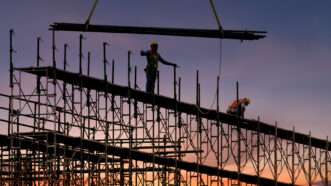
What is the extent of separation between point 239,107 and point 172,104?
3.78 m

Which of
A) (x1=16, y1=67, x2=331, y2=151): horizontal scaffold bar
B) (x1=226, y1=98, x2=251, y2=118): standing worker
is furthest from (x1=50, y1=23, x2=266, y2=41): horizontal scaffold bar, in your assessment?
(x1=226, y1=98, x2=251, y2=118): standing worker

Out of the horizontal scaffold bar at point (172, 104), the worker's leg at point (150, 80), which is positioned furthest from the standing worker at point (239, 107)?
the worker's leg at point (150, 80)

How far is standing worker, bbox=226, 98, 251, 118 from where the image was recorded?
3919 cm

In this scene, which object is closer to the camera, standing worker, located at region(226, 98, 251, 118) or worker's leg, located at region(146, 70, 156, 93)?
worker's leg, located at region(146, 70, 156, 93)

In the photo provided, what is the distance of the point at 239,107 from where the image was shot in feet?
129

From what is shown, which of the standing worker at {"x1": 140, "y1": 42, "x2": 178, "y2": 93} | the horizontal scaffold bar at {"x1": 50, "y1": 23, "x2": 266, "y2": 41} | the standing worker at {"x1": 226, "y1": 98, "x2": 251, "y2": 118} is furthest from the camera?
the standing worker at {"x1": 226, "y1": 98, "x2": 251, "y2": 118}

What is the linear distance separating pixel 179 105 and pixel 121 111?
2.65 metres

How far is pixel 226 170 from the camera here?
39188 millimetres

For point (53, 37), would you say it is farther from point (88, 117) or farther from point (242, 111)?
point (242, 111)

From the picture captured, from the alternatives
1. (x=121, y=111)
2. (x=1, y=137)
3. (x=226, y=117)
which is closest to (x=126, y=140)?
(x=121, y=111)

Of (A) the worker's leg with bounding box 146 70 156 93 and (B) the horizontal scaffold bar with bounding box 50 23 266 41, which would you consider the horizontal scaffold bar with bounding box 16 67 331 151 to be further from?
(B) the horizontal scaffold bar with bounding box 50 23 266 41

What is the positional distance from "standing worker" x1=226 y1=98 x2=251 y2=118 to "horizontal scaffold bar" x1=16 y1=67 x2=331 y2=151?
1.42 ft

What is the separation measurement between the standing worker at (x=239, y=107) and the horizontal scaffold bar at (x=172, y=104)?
434 millimetres

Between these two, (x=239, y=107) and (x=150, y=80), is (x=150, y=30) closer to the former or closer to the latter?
Result: (x=150, y=80)
